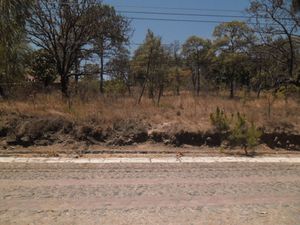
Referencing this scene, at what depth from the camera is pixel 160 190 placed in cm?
779

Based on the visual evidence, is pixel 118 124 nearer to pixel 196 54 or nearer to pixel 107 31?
pixel 107 31

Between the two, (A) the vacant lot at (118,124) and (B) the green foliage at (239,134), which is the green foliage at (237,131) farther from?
(A) the vacant lot at (118,124)

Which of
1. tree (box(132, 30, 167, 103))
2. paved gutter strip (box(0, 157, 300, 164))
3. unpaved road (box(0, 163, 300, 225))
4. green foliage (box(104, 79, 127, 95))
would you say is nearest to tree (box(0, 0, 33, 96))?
paved gutter strip (box(0, 157, 300, 164))

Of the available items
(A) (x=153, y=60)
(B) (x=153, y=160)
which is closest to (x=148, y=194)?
(B) (x=153, y=160)

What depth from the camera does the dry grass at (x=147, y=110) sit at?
1488 centimetres

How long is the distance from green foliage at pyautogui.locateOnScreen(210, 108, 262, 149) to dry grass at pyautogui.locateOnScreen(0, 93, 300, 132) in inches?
21.5

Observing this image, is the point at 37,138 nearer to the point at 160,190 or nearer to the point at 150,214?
the point at 160,190

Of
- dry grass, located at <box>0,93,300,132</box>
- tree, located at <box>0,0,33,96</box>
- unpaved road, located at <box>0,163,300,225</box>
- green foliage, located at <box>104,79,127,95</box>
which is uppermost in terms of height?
tree, located at <box>0,0,33,96</box>

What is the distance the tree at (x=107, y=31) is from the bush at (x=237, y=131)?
11681mm

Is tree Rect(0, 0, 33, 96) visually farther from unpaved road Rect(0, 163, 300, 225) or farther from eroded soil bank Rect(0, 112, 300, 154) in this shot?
unpaved road Rect(0, 163, 300, 225)

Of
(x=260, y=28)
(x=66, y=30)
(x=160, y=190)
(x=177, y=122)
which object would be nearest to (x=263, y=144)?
(x=177, y=122)

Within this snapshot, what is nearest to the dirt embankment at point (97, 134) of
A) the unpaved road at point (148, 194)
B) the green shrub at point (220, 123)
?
the green shrub at point (220, 123)

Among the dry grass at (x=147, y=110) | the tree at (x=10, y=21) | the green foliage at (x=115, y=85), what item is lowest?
the dry grass at (x=147, y=110)

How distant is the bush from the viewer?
12906 mm
